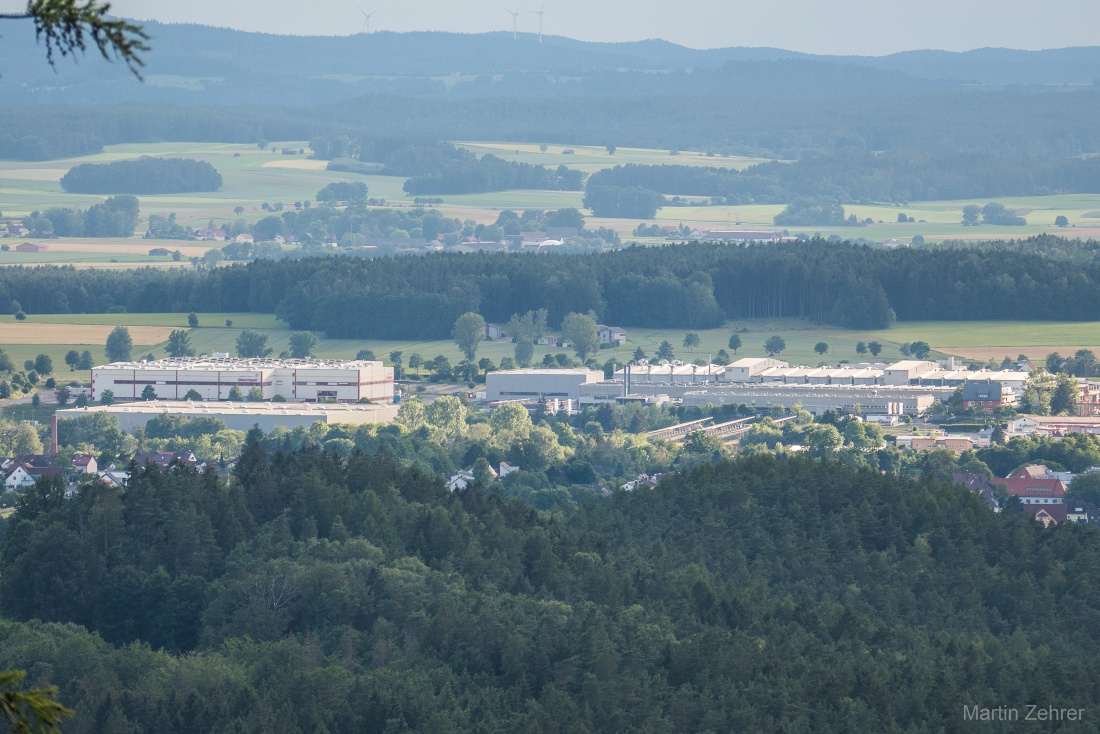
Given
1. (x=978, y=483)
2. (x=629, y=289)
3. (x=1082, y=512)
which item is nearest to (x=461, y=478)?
(x=978, y=483)

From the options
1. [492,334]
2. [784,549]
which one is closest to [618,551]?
[784,549]

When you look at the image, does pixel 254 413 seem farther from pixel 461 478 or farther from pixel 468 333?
pixel 468 333

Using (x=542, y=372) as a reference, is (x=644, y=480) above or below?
above

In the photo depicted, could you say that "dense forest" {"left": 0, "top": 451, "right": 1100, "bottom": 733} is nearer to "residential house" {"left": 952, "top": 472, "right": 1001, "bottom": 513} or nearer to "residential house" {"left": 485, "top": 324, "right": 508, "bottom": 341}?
"residential house" {"left": 952, "top": 472, "right": 1001, "bottom": 513}

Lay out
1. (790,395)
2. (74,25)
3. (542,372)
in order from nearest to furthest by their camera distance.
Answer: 1. (74,25)
2. (790,395)
3. (542,372)

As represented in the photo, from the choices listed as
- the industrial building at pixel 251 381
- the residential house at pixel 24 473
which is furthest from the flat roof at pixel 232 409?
the residential house at pixel 24 473

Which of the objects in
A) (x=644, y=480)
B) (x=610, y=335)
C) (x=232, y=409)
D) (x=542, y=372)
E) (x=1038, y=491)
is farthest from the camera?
(x=610, y=335)

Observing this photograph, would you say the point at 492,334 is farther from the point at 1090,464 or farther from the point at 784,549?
the point at 784,549

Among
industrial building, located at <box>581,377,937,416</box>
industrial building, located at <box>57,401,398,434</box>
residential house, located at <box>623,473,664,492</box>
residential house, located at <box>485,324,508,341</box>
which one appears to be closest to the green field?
residential house, located at <box>485,324,508,341</box>
